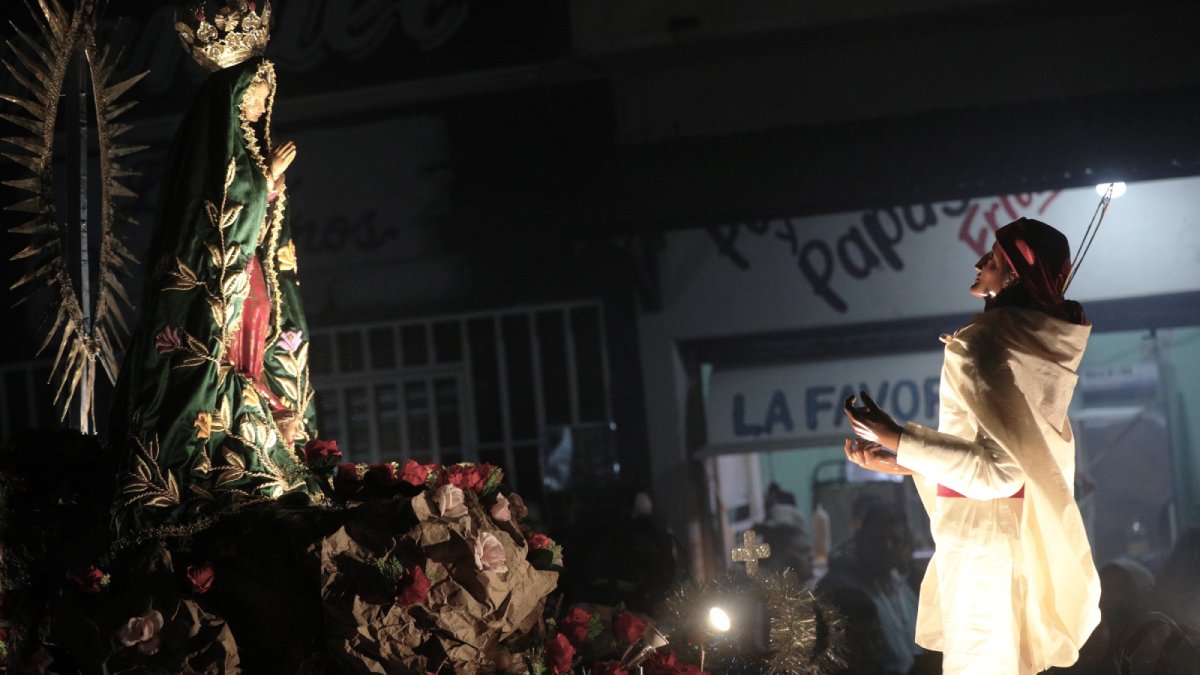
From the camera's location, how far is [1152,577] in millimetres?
6840

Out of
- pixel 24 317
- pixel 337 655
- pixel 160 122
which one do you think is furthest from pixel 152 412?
pixel 24 317

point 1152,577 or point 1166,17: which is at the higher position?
point 1166,17

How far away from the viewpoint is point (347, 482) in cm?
364

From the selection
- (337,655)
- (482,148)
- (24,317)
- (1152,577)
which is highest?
(482,148)

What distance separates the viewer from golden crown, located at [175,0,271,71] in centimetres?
399

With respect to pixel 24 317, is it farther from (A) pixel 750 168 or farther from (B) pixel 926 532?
(B) pixel 926 532

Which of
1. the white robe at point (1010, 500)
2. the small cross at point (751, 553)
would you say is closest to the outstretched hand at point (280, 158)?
the small cross at point (751, 553)

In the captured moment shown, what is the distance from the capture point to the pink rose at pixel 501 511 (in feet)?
11.7

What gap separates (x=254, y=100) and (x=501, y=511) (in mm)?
1437

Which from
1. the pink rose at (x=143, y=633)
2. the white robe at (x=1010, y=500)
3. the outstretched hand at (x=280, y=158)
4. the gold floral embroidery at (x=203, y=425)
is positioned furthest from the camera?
the outstretched hand at (x=280, y=158)

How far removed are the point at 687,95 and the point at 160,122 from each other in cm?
340

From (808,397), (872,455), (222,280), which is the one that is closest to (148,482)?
(222,280)

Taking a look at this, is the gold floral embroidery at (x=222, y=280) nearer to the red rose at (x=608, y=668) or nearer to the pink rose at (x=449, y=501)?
the pink rose at (x=449, y=501)

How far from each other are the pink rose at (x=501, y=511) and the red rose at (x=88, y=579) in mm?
1029
